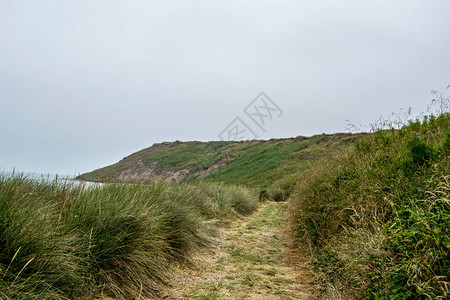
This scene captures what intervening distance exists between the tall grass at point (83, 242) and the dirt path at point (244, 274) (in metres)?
0.29

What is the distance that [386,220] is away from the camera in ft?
9.38

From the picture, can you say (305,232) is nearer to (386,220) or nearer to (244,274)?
(244,274)

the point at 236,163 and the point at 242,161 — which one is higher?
the point at 242,161

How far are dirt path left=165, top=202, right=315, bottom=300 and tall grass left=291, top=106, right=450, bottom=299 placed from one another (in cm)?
39

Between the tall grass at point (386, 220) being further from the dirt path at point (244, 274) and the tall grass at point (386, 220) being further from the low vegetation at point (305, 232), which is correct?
the dirt path at point (244, 274)

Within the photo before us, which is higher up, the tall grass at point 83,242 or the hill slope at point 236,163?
the hill slope at point 236,163

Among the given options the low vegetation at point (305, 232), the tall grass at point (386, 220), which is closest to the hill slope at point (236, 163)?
the tall grass at point (386, 220)

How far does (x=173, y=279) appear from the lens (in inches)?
122

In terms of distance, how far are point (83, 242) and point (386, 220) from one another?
292 centimetres

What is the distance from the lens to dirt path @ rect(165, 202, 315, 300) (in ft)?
9.46

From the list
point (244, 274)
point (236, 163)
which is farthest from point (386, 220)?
point (236, 163)

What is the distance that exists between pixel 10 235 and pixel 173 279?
1.74m

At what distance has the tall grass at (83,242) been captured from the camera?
1865 millimetres

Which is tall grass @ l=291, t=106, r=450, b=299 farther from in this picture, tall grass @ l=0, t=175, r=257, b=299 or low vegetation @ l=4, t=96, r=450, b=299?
tall grass @ l=0, t=175, r=257, b=299
